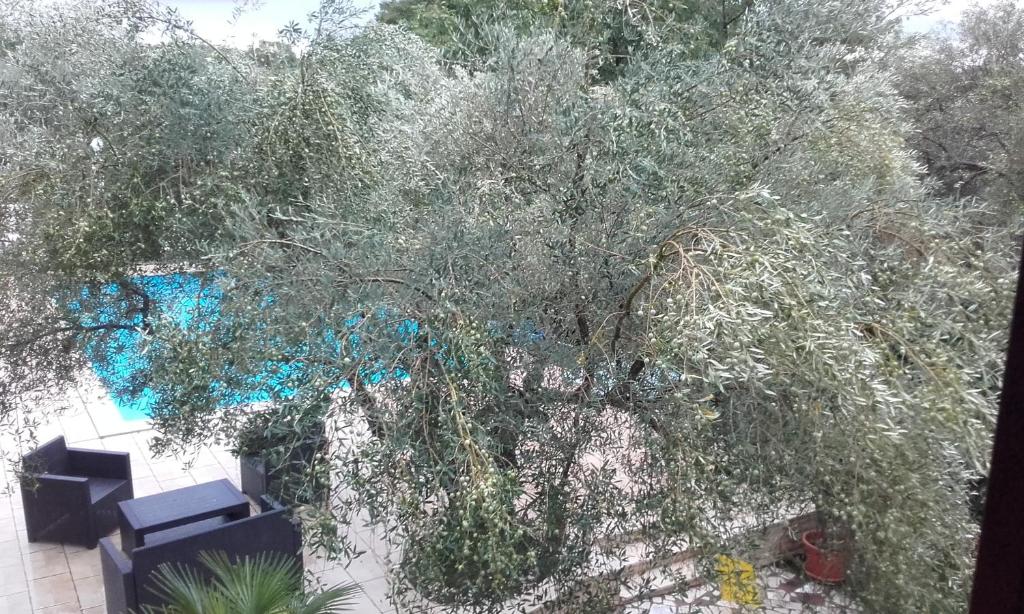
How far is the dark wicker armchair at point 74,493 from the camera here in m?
6.03

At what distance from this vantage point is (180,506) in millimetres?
5473

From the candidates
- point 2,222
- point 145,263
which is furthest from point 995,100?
point 2,222

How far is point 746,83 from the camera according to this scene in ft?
12.1

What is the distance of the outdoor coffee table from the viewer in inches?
204

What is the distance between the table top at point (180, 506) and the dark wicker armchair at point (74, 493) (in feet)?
2.65

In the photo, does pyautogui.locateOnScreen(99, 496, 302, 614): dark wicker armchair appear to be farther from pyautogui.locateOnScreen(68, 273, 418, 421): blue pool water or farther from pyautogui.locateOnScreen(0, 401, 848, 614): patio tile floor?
pyautogui.locateOnScreen(68, 273, 418, 421): blue pool water

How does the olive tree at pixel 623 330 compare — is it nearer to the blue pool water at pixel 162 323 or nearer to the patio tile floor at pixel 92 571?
the blue pool water at pixel 162 323

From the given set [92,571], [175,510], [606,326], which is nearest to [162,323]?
[606,326]

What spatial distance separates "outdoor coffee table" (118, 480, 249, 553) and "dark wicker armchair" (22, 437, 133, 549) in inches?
33.3

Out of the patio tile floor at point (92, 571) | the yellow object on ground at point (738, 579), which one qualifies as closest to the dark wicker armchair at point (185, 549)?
the patio tile floor at point (92, 571)

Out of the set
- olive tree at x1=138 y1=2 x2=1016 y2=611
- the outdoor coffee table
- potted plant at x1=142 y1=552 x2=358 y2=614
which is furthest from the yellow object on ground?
the outdoor coffee table

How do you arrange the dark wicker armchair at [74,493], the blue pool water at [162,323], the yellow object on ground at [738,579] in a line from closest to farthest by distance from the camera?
the yellow object on ground at [738,579] < the blue pool water at [162,323] < the dark wicker armchair at [74,493]

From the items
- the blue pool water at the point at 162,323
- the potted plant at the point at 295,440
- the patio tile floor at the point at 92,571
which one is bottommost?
the patio tile floor at the point at 92,571

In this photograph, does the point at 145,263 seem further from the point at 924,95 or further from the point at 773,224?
the point at 924,95
